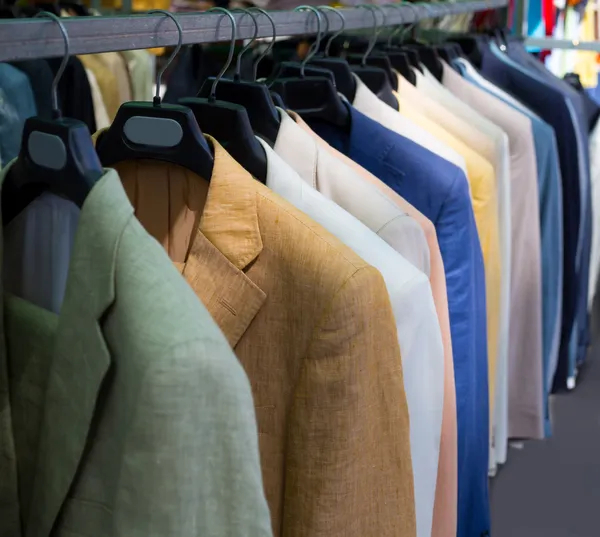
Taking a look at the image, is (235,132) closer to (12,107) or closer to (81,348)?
(81,348)

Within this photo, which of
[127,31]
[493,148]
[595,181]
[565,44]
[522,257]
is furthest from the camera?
[565,44]

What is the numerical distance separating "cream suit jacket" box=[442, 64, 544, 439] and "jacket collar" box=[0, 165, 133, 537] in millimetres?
1101

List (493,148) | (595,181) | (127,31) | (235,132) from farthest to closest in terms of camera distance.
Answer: (595,181)
(493,148)
(235,132)
(127,31)

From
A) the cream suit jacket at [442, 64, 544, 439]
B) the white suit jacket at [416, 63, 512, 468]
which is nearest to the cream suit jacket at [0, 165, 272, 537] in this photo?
the white suit jacket at [416, 63, 512, 468]

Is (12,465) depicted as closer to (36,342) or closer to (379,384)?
(36,342)

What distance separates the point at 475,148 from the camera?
138 cm

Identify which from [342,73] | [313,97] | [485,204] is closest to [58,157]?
[313,97]

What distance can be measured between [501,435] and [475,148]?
1.77 feet

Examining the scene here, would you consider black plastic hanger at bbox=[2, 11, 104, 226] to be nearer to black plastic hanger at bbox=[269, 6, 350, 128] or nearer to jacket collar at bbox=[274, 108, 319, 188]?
jacket collar at bbox=[274, 108, 319, 188]

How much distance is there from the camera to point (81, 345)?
1.99 ft

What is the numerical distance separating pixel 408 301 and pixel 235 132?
0.26m

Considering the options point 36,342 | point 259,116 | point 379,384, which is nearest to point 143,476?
point 36,342

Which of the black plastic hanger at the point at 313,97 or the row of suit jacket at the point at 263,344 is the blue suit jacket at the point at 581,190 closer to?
the row of suit jacket at the point at 263,344

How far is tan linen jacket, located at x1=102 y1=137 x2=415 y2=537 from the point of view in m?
0.75
